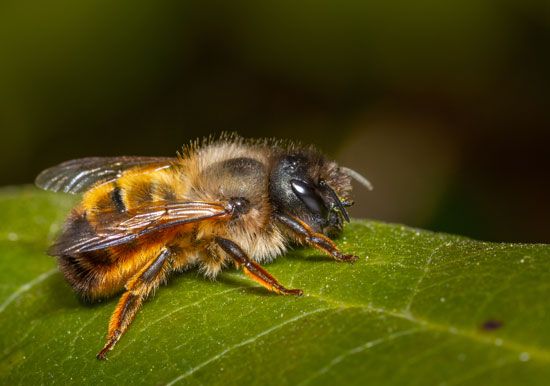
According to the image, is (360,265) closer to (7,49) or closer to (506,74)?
(506,74)

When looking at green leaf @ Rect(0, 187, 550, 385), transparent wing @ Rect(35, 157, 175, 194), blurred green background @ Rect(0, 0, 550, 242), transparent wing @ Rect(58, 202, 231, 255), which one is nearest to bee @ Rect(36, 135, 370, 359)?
transparent wing @ Rect(58, 202, 231, 255)

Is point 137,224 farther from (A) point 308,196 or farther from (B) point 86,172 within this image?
(B) point 86,172

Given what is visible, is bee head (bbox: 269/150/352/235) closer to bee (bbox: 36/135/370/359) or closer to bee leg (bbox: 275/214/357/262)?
bee (bbox: 36/135/370/359)

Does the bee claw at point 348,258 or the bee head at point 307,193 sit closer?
the bee claw at point 348,258

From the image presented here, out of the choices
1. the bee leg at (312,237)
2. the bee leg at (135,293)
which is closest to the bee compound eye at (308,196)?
the bee leg at (312,237)

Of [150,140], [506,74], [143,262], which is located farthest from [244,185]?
[506,74]

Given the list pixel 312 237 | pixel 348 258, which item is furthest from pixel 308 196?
pixel 348 258

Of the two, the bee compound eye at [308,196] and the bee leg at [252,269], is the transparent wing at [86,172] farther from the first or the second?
the bee compound eye at [308,196]
